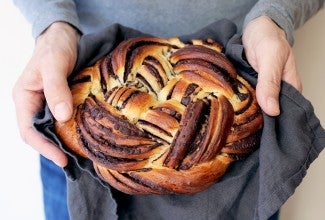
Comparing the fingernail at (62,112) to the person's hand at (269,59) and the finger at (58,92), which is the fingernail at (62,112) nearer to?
the finger at (58,92)

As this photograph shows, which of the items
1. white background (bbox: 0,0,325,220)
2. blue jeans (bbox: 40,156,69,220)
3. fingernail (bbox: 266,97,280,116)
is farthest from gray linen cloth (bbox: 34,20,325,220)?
white background (bbox: 0,0,325,220)

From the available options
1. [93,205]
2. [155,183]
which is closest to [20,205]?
[93,205]

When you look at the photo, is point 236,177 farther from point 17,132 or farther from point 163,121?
point 17,132

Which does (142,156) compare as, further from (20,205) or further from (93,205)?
(20,205)

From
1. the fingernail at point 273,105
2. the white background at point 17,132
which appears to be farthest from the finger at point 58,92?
the white background at point 17,132

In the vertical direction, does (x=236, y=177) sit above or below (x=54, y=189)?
above

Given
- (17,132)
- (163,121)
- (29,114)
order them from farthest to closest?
(17,132), (29,114), (163,121)

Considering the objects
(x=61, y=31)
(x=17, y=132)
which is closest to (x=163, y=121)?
(x=61, y=31)
